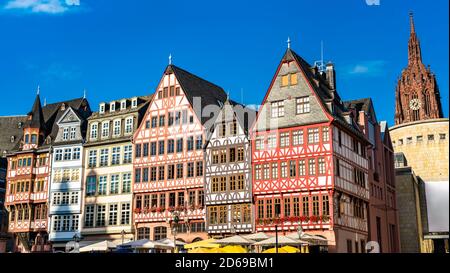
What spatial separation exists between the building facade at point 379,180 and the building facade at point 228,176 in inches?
382

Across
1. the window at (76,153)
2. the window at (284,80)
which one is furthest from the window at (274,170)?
the window at (76,153)

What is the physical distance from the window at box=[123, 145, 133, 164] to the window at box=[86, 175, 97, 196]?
3.23 meters

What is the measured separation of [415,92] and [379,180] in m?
75.0

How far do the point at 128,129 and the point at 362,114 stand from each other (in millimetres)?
18328

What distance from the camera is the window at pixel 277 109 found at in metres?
40.4

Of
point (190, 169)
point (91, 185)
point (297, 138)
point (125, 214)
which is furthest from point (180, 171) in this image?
point (297, 138)

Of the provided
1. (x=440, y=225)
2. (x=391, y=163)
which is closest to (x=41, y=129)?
(x=391, y=163)

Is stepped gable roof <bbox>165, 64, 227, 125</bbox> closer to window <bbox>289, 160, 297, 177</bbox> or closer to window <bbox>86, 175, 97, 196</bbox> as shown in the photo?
window <bbox>289, 160, 297, 177</bbox>

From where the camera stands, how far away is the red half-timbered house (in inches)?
1481

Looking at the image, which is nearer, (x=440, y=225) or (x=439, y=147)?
(x=440, y=225)

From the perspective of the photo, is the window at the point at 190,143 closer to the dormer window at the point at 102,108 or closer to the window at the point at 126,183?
the window at the point at 126,183
